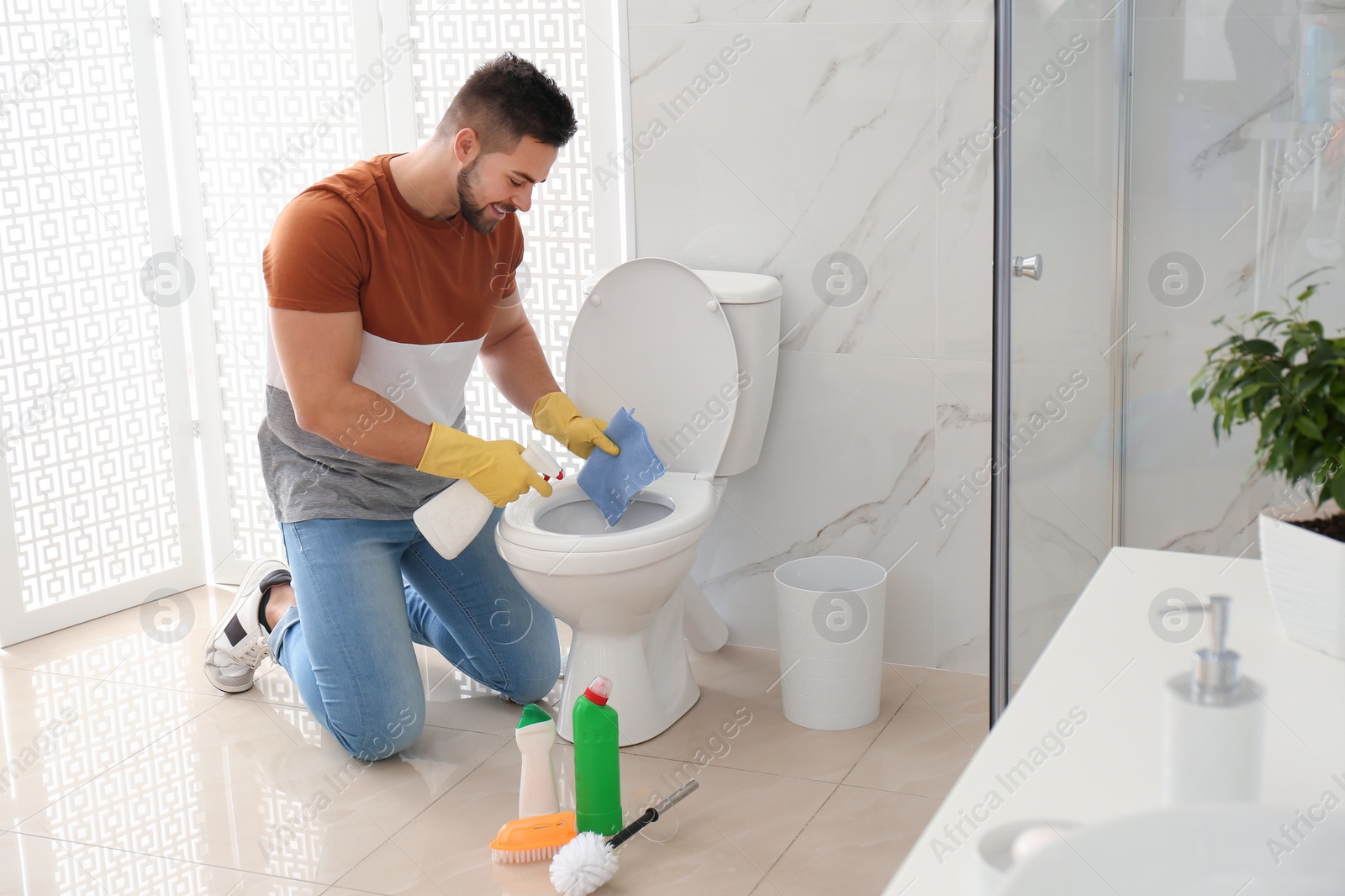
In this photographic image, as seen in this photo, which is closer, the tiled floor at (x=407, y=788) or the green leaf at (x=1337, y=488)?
the green leaf at (x=1337, y=488)

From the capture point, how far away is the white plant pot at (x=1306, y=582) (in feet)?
2.86

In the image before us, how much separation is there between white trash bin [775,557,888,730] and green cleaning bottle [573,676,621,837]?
1.56ft

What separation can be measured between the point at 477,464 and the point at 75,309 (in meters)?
1.25

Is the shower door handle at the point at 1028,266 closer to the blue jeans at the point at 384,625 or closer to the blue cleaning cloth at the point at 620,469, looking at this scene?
the blue cleaning cloth at the point at 620,469

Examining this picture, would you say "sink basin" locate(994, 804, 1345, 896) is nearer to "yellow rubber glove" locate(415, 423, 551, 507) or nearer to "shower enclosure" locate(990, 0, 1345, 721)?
"shower enclosure" locate(990, 0, 1345, 721)

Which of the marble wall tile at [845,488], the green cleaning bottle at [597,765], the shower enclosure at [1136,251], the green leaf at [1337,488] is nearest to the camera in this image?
the green leaf at [1337,488]

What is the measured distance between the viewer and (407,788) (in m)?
2.03

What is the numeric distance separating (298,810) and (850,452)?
3.89 ft

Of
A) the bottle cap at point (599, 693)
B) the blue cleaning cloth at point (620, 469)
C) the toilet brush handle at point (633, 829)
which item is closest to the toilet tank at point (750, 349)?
the blue cleaning cloth at point (620, 469)

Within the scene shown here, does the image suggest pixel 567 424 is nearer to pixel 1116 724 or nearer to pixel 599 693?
pixel 599 693

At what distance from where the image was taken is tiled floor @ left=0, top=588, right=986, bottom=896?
1780mm

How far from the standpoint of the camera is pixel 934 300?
2.25m

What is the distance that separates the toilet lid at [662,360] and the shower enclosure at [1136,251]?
865 millimetres

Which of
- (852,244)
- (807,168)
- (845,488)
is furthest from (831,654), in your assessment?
(807,168)
